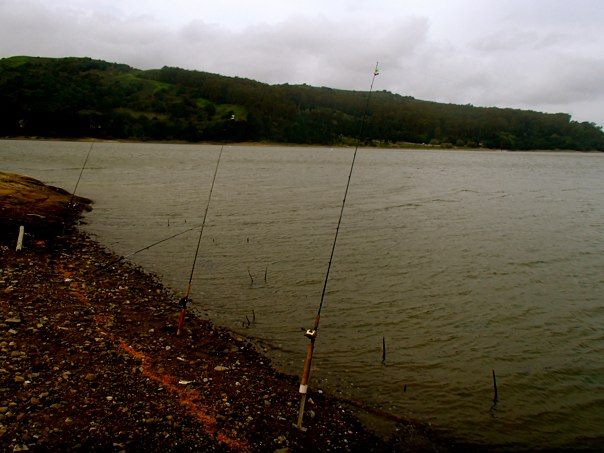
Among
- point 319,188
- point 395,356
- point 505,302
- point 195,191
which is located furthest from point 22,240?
point 319,188

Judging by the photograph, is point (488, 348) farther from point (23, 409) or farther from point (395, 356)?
point (23, 409)

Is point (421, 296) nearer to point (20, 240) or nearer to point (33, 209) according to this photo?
point (20, 240)

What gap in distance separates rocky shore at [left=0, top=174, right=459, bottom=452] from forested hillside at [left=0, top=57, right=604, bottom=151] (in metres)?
125

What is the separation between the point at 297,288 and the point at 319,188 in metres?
27.0

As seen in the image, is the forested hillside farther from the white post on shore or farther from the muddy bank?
the white post on shore

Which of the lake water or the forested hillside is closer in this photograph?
the lake water

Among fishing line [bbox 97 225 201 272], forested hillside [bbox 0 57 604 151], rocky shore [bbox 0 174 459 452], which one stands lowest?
fishing line [bbox 97 225 201 272]

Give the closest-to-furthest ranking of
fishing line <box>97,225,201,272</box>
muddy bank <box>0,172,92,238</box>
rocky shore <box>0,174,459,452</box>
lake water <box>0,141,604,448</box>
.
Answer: rocky shore <box>0,174,459,452</box> → lake water <box>0,141,604,448</box> → fishing line <box>97,225,201,272</box> → muddy bank <box>0,172,92,238</box>

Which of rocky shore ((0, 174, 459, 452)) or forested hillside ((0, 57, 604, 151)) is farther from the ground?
forested hillside ((0, 57, 604, 151))

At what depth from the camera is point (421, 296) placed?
13.2 meters

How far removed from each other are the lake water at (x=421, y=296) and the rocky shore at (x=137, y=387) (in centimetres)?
106

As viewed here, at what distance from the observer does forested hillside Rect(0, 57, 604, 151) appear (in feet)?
435

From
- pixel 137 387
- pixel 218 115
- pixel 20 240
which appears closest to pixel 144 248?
pixel 20 240

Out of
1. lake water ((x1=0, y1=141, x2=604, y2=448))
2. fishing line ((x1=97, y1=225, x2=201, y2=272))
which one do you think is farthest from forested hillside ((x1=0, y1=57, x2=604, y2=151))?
fishing line ((x1=97, y1=225, x2=201, y2=272))
